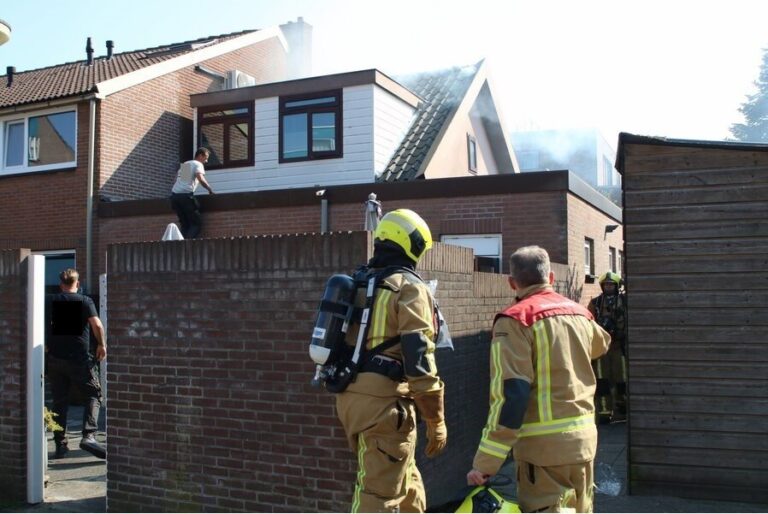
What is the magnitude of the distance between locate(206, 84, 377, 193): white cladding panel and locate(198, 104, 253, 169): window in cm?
21

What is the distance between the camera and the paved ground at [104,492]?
5434 millimetres

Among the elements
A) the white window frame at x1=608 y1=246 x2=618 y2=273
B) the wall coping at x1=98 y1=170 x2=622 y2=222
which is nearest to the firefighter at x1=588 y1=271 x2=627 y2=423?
the wall coping at x1=98 y1=170 x2=622 y2=222

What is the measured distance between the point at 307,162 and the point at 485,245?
4.92 meters

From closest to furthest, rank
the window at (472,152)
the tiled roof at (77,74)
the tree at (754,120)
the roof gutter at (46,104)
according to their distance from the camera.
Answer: the roof gutter at (46,104) < the tiled roof at (77,74) < the window at (472,152) < the tree at (754,120)

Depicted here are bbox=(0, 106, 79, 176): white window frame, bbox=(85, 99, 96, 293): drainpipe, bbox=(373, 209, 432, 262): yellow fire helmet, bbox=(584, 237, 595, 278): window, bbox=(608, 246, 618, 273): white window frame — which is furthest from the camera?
bbox=(608, 246, 618, 273): white window frame

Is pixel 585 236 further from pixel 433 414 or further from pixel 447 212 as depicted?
pixel 433 414

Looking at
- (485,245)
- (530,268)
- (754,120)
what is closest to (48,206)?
(485,245)

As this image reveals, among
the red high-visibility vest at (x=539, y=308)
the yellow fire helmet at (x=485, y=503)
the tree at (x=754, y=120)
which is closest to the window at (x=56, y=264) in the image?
the red high-visibility vest at (x=539, y=308)

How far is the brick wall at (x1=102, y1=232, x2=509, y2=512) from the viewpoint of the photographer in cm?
482

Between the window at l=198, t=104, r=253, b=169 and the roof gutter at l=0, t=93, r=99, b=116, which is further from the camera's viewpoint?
the window at l=198, t=104, r=253, b=169

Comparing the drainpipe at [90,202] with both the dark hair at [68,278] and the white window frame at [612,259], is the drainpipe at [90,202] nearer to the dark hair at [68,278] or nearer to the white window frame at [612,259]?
the dark hair at [68,278]

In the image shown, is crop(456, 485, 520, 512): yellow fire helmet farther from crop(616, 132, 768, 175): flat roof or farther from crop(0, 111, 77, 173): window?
crop(0, 111, 77, 173): window

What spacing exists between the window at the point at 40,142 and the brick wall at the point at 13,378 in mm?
8931

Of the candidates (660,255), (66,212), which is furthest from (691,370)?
(66,212)
